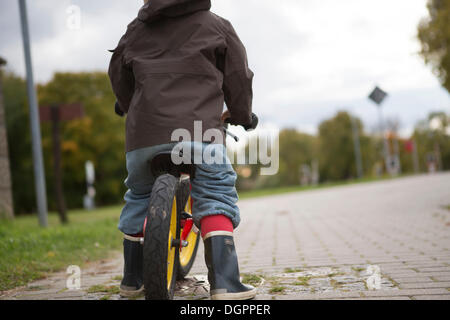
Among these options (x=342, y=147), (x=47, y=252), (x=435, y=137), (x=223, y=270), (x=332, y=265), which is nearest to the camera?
(x=223, y=270)

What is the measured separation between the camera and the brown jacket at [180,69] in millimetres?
2639

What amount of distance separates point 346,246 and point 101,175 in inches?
1417

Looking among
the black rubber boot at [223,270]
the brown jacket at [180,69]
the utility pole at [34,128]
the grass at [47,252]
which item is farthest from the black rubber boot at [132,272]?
the utility pole at [34,128]

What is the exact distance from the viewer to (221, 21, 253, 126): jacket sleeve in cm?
280

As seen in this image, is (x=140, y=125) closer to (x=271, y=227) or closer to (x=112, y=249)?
(x=112, y=249)

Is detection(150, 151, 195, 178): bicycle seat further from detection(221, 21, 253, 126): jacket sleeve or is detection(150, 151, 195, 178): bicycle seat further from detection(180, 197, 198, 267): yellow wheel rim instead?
→ detection(180, 197, 198, 267): yellow wheel rim

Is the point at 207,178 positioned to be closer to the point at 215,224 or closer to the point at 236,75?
the point at 215,224

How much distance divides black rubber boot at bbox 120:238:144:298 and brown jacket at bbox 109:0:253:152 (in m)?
0.67

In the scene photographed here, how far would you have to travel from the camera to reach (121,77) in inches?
119

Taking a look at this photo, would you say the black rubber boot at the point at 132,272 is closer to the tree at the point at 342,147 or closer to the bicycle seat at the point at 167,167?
the bicycle seat at the point at 167,167

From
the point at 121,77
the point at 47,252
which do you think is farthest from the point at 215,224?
the point at 47,252

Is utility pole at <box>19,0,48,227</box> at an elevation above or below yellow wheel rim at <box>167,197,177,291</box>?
above

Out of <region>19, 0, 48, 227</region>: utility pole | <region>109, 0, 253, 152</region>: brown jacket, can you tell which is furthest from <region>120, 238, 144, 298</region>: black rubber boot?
<region>19, 0, 48, 227</region>: utility pole

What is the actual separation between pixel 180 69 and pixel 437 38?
684 centimetres
